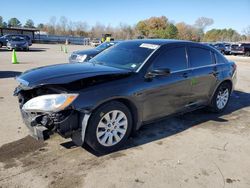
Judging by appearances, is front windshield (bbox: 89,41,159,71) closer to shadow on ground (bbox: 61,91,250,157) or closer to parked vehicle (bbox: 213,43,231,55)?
shadow on ground (bbox: 61,91,250,157)

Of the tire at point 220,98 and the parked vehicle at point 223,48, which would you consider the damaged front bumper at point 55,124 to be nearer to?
the tire at point 220,98

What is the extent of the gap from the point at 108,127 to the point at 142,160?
69 centimetres

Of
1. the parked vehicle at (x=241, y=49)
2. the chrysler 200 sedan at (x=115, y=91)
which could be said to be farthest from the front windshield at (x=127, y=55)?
the parked vehicle at (x=241, y=49)

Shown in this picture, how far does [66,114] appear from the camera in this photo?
11.9ft

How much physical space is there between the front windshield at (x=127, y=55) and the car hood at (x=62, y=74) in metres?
0.30

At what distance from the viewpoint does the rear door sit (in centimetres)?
536

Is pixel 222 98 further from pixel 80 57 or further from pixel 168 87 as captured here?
pixel 80 57

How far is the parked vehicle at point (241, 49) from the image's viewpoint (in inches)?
1309

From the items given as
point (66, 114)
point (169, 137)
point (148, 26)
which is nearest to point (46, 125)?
point (66, 114)

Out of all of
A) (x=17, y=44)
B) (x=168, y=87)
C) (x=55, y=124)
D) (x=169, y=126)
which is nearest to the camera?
(x=55, y=124)

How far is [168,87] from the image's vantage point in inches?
186

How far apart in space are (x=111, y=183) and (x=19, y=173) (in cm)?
120

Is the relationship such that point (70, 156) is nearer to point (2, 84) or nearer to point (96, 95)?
point (96, 95)

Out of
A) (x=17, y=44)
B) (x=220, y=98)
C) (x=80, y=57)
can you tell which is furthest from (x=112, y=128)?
(x=17, y=44)
